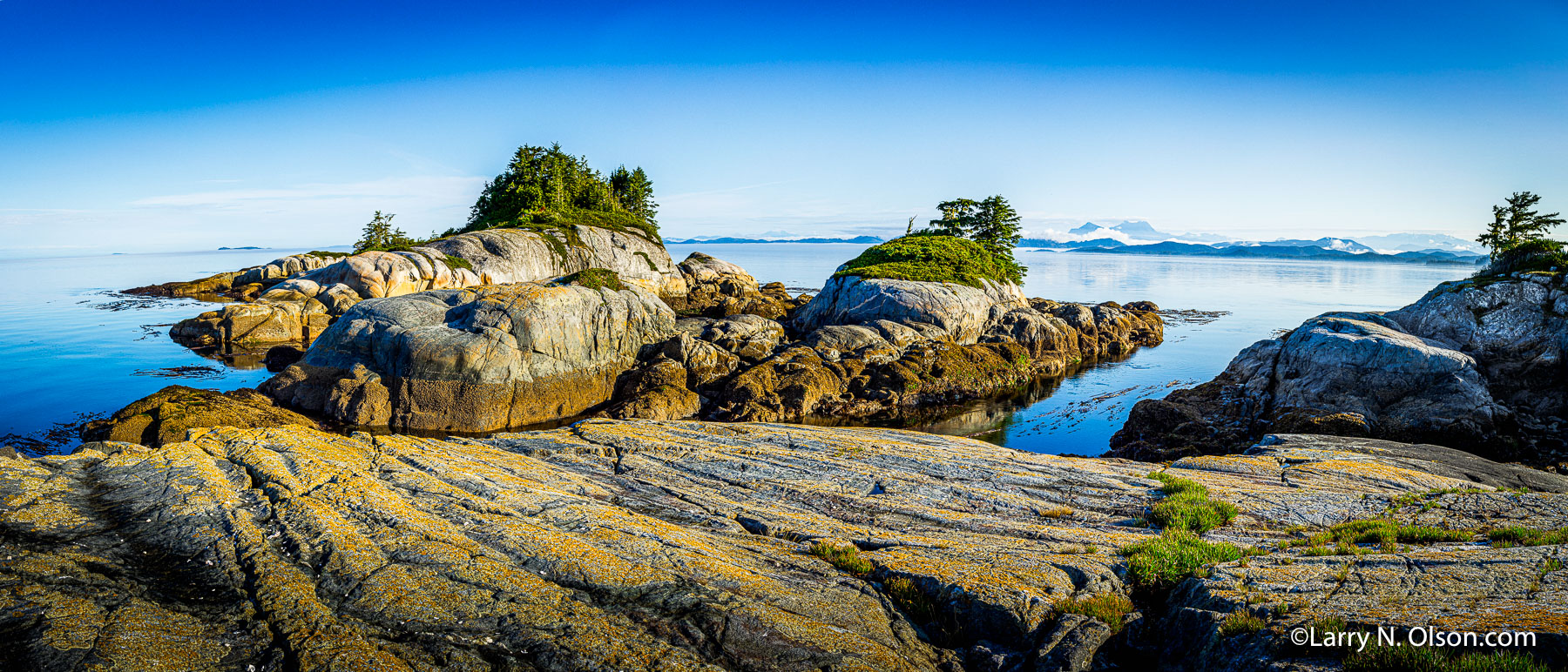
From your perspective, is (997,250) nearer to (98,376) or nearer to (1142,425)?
(1142,425)

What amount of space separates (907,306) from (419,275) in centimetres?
3405

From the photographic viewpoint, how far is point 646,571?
337 inches

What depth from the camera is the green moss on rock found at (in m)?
43.2

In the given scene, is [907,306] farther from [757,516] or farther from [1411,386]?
[757,516]

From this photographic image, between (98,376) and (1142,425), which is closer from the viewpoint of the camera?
(1142,425)

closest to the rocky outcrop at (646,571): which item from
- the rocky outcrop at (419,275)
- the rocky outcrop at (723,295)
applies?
the rocky outcrop at (419,275)

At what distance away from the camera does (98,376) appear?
30844 mm

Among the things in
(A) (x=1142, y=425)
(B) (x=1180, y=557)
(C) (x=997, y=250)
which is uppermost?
(C) (x=997, y=250)

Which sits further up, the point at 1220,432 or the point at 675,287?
the point at 675,287

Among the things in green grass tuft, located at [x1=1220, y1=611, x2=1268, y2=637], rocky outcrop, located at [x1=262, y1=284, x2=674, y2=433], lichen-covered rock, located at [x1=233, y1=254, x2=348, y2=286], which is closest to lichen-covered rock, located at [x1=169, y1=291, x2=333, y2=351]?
rocky outcrop, located at [x1=262, y1=284, x2=674, y2=433]

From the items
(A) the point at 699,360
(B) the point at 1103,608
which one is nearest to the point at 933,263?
(A) the point at 699,360

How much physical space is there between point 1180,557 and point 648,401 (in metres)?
20.8

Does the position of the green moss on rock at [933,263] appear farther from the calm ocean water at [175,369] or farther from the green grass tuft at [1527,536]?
the green grass tuft at [1527,536]

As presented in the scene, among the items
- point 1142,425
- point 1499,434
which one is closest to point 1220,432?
point 1142,425
